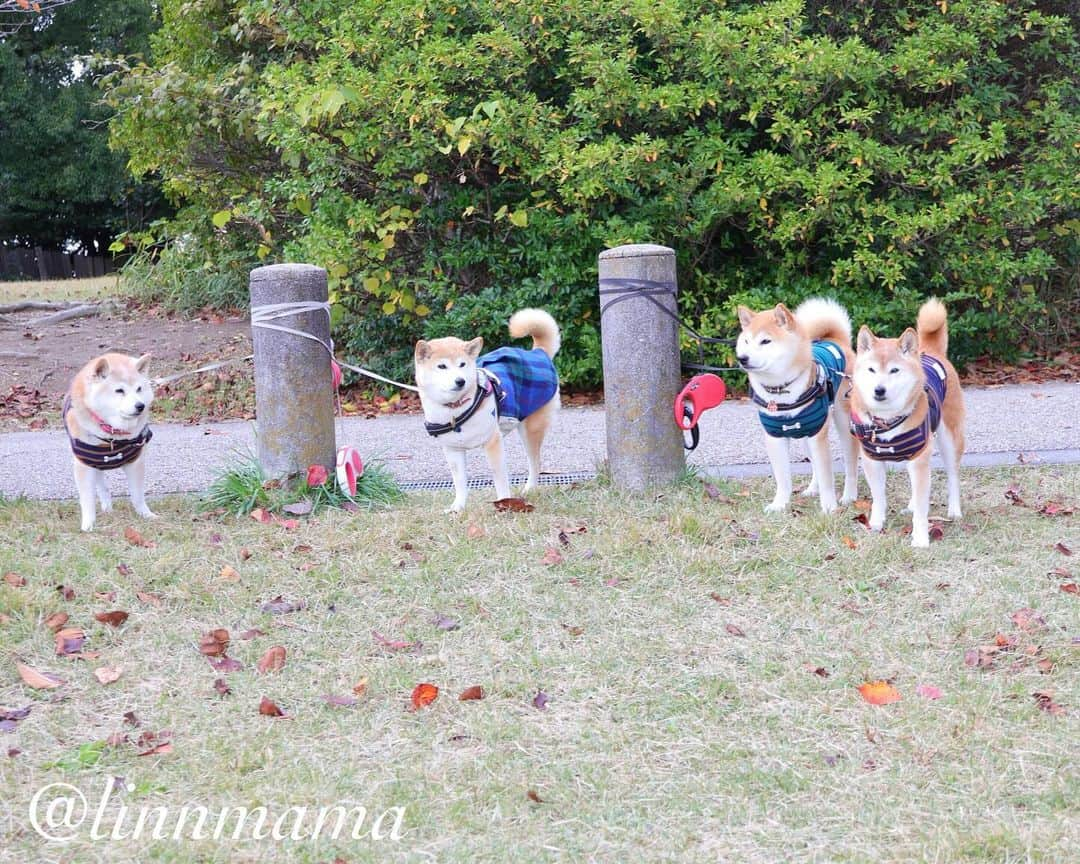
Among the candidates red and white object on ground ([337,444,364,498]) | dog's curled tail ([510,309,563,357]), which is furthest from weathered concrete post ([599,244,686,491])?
red and white object on ground ([337,444,364,498])

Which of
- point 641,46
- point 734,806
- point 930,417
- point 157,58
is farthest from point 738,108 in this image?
point 157,58

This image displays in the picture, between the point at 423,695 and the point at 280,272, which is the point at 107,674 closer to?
the point at 423,695

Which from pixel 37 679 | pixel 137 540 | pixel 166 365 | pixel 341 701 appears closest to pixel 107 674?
pixel 37 679

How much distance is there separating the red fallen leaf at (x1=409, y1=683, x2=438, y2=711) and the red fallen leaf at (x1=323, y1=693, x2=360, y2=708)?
0.58 feet

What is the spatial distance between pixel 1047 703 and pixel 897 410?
1.52m

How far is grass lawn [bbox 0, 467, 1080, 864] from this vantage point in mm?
2654

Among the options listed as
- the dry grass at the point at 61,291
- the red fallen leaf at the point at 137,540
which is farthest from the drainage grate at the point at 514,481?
the dry grass at the point at 61,291

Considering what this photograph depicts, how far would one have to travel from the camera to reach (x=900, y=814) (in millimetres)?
2654

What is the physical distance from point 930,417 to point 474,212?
16.2 feet

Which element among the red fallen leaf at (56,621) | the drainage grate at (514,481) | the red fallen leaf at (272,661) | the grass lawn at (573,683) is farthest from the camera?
the drainage grate at (514,481)

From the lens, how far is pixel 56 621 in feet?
12.8

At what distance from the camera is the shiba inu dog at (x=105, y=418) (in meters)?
4.98

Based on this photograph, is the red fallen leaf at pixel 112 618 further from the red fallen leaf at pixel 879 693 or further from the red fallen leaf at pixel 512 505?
the red fallen leaf at pixel 879 693

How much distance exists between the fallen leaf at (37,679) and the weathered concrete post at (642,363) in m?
2.86
